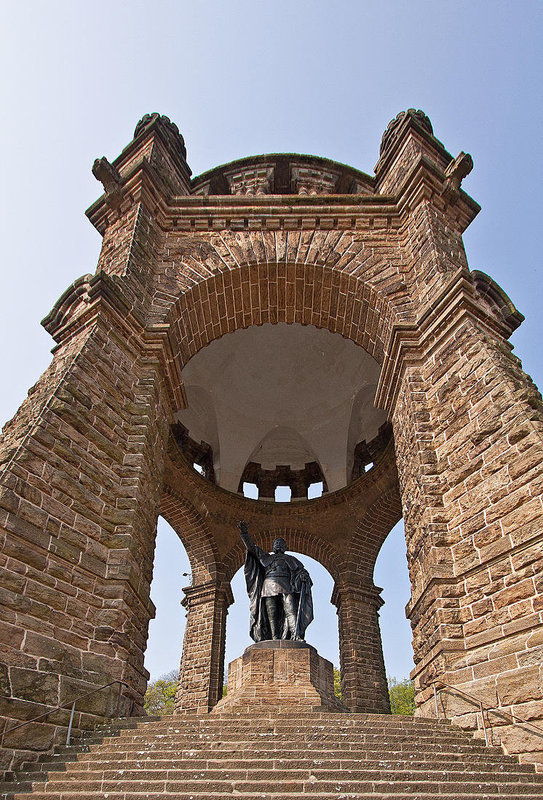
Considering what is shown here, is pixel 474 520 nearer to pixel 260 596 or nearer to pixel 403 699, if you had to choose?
pixel 260 596

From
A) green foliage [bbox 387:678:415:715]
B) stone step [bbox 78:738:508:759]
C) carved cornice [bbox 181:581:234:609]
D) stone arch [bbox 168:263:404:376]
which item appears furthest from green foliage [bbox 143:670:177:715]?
stone step [bbox 78:738:508:759]

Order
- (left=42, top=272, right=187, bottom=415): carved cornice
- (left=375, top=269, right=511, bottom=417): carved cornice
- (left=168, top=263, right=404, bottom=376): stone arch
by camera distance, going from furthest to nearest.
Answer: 1. (left=168, top=263, right=404, bottom=376): stone arch
2. (left=42, top=272, right=187, bottom=415): carved cornice
3. (left=375, top=269, right=511, bottom=417): carved cornice

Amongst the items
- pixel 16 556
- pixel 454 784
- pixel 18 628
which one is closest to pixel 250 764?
pixel 454 784

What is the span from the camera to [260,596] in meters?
Answer: 8.76

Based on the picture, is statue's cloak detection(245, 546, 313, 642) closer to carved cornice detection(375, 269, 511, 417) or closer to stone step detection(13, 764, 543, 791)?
carved cornice detection(375, 269, 511, 417)

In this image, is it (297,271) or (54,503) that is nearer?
(54,503)

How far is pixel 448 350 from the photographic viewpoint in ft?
23.9

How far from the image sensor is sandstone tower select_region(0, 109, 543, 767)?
17.1 ft

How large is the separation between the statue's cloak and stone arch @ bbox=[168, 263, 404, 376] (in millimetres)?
3608

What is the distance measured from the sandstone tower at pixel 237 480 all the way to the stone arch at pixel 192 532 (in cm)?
6

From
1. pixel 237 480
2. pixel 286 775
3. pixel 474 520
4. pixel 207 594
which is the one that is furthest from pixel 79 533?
pixel 237 480

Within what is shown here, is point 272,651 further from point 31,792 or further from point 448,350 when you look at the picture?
point 448,350

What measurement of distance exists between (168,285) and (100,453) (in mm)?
3411

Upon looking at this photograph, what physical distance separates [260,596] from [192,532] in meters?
6.32
